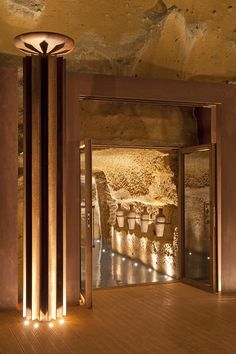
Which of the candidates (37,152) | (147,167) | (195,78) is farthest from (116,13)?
(147,167)

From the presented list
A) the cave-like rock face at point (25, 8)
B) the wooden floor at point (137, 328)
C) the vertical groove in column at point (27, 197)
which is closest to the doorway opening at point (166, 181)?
the wooden floor at point (137, 328)

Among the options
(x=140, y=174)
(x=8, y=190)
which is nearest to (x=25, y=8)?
(x=8, y=190)

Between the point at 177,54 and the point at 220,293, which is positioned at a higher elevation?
the point at 177,54

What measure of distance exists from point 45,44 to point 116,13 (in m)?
1.74

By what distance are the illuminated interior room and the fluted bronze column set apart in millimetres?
11

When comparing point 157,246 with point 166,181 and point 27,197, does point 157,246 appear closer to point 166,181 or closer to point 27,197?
point 166,181

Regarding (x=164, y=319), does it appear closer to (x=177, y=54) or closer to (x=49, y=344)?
(x=49, y=344)

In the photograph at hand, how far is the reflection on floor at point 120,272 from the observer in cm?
624

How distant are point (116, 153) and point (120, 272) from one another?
2.03 m

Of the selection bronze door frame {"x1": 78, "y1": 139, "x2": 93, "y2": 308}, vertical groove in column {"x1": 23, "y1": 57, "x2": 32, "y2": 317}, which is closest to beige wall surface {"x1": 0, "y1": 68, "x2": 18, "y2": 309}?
vertical groove in column {"x1": 23, "y1": 57, "x2": 32, "y2": 317}

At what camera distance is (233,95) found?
557cm

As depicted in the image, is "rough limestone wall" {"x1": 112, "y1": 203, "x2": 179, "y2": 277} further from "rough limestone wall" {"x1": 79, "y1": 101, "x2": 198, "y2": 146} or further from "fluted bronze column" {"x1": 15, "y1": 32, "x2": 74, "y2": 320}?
"fluted bronze column" {"x1": 15, "y1": 32, "x2": 74, "y2": 320}

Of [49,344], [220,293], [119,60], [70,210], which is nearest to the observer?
[49,344]

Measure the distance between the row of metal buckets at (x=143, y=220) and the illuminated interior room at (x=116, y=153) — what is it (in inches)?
2.5
